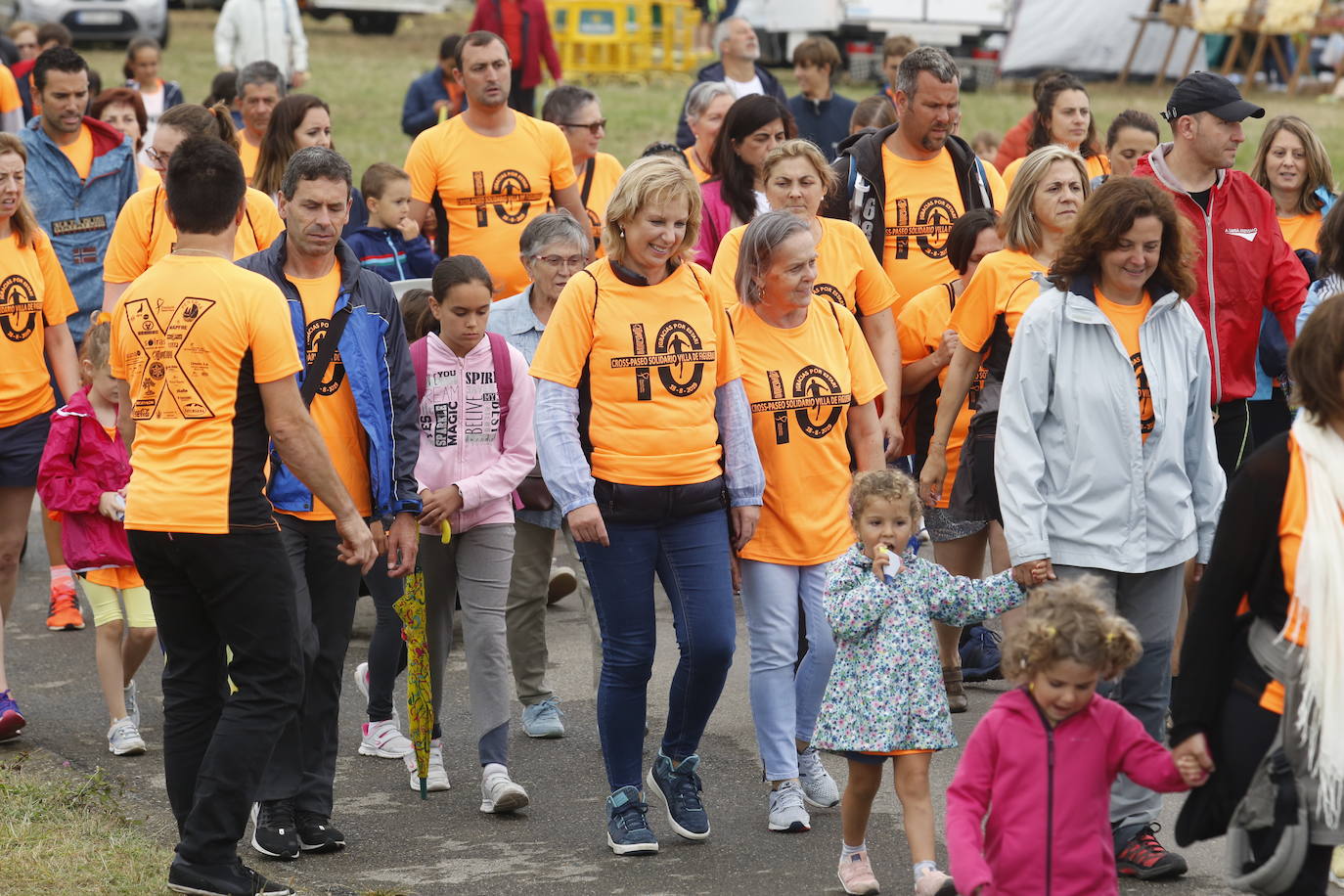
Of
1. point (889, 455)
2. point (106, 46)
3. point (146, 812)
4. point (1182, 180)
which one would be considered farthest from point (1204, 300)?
point (106, 46)

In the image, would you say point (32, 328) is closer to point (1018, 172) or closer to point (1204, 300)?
point (1018, 172)

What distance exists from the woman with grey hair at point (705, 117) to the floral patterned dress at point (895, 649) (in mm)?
4663

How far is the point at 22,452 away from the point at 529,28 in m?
8.80

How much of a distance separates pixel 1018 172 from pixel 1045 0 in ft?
64.5

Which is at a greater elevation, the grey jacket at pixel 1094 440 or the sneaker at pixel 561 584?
the grey jacket at pixel 1094 440

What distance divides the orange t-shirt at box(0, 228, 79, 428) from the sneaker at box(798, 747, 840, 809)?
3407mm

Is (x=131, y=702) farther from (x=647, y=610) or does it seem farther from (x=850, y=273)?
(x=850, y=273)

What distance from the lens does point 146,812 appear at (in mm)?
5895

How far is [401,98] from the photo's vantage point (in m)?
24.0

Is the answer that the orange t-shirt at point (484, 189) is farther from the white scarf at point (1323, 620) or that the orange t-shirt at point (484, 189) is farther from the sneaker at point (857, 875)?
the white scarf at point (1323, 620)

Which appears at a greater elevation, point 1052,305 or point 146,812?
point 1052,305

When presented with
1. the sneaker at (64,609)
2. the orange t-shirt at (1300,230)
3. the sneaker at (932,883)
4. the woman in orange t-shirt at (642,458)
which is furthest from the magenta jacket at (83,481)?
the orange t-shirt at (1300,230)

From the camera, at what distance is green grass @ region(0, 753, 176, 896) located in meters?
5.21

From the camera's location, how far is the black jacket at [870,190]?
735cm
